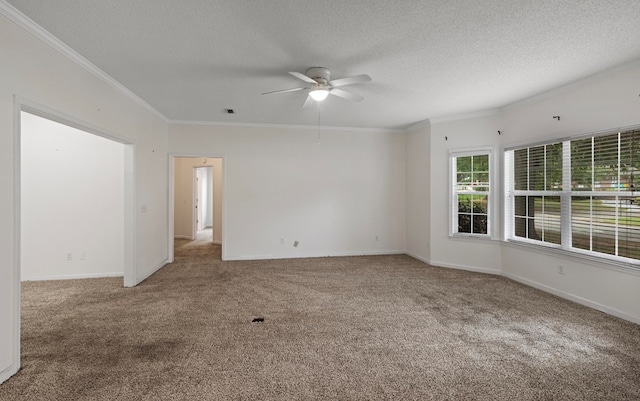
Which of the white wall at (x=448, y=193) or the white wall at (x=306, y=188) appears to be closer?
the white wall at (x=448, y=193)

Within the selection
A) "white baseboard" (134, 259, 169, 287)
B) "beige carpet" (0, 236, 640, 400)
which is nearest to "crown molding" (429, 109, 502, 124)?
"beige carpet" (0, 236, 640, 400)

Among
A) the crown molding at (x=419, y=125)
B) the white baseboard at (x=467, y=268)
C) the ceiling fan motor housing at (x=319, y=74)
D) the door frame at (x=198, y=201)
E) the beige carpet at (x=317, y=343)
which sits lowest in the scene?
the beige carpet at (x=317, y=343)

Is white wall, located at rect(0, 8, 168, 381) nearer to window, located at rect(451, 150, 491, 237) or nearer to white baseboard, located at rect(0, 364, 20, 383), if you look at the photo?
white baseboard, located at rect(0, 364, 20, 383)

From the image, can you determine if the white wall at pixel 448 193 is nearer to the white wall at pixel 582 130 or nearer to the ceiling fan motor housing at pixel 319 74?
the white wall at pixel 582 130

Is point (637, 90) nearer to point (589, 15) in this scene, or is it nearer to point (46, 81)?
point (589, 15)

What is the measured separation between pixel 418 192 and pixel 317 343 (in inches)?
162

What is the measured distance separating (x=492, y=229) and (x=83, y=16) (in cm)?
569

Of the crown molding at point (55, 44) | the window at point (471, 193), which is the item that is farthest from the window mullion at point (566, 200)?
the crown molding at point (55, 44)

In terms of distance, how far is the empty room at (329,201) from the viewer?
84.9 inches

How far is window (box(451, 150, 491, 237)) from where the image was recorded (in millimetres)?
4902

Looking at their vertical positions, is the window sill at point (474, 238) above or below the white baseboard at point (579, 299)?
above

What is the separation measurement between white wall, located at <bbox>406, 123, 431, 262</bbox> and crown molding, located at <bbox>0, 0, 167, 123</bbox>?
4922mm

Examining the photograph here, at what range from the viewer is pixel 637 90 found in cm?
300

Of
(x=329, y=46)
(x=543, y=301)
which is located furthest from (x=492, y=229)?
(x=329, y=46)
